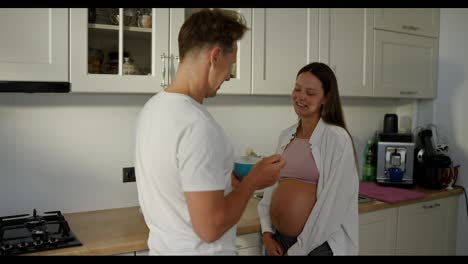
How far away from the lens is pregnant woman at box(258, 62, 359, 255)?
154 centimetres

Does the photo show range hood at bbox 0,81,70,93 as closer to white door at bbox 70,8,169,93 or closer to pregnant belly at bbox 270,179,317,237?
white door at bbox 70,8,169,93

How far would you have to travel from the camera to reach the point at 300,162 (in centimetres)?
166

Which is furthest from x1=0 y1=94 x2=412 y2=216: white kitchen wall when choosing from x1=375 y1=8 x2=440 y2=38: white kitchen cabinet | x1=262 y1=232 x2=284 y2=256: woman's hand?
x1=375 y1=8 x2=440 y2=38: white kitchen cabinet

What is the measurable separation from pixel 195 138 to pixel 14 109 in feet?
3.66

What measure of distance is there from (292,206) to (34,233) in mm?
954

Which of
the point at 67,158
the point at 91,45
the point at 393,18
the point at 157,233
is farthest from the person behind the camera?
the point at 393,18

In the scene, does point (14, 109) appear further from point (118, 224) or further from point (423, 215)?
point (423, 215)

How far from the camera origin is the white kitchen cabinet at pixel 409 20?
93.1 inches

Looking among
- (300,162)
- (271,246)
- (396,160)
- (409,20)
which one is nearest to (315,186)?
(300,162)

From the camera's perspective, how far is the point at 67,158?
177 centimetres

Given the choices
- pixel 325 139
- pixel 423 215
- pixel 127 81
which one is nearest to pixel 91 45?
pixel 127 81

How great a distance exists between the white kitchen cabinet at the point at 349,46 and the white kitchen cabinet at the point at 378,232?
67 centimetres

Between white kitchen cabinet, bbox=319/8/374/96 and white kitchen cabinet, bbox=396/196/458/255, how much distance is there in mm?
721

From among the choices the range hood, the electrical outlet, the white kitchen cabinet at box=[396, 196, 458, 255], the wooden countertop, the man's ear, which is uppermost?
the man's ear
